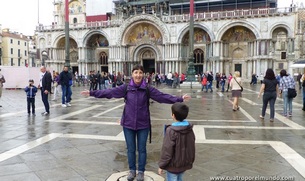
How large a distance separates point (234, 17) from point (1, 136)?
3179 cm

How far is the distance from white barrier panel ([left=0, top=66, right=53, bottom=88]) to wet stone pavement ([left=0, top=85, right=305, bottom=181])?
15.6 meters

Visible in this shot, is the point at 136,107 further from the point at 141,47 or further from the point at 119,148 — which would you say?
the point at 141,47

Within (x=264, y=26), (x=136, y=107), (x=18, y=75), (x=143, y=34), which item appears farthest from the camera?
(x=143, y=34)

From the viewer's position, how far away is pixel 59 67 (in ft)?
142

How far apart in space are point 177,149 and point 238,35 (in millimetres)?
34839

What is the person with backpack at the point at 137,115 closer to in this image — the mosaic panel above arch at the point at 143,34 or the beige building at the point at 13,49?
the mosaic panel above arch at the point at 143,34

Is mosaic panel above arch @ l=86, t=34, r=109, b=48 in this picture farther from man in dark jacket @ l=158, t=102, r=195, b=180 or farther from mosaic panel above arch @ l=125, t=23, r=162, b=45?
man in dark jacket @ l=158, t=102, r=195, b=180

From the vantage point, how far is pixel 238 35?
35.3m

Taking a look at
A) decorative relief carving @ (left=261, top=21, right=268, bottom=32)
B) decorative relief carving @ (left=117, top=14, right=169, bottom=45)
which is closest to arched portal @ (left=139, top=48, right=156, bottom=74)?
decorative relief carving @ (left=117, top=14, right=169, bottom=45)

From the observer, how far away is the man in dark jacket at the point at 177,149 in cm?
291

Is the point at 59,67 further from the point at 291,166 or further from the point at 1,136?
the point at 291,166

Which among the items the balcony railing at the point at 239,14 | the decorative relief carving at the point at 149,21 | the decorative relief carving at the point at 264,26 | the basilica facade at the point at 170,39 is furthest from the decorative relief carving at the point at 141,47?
the decorative relief carving at the point at 264,26

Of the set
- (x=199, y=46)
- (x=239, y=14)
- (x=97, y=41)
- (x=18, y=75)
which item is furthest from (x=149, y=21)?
(x=18, y=75)

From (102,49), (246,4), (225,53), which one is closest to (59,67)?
(102,49)
